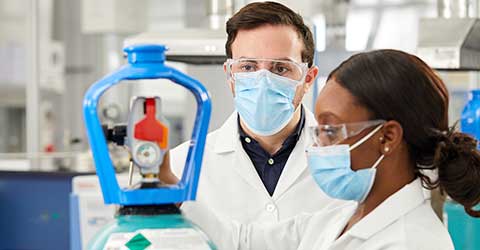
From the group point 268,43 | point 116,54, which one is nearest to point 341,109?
point 268,43

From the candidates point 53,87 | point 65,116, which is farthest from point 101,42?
point 53,87

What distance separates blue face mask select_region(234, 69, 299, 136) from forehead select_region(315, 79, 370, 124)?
393mm

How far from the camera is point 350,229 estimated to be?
136 cm

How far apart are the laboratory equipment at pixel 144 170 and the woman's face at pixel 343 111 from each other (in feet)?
1.09

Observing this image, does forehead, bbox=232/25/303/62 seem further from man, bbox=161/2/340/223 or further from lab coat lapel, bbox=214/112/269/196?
lab coat lapel, bbox=214/112/269/196

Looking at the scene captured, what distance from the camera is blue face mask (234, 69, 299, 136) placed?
5.65 ft

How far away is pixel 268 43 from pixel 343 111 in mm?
409

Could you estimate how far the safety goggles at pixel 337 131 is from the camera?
1320mm

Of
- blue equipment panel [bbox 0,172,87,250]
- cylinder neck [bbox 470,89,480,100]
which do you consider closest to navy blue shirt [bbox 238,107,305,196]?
cylinder neck [bbox 470,89,480,100]

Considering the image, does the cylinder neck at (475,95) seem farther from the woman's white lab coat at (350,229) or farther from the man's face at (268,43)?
the woman's white lab coat at (350,229)

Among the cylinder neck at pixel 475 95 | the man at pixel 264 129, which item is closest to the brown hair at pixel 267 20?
the man at pixel 264 129

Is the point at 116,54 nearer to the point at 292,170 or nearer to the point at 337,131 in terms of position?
the point at 292,170

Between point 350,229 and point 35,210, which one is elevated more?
point 350,229

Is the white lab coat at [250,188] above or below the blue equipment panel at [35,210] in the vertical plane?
above
